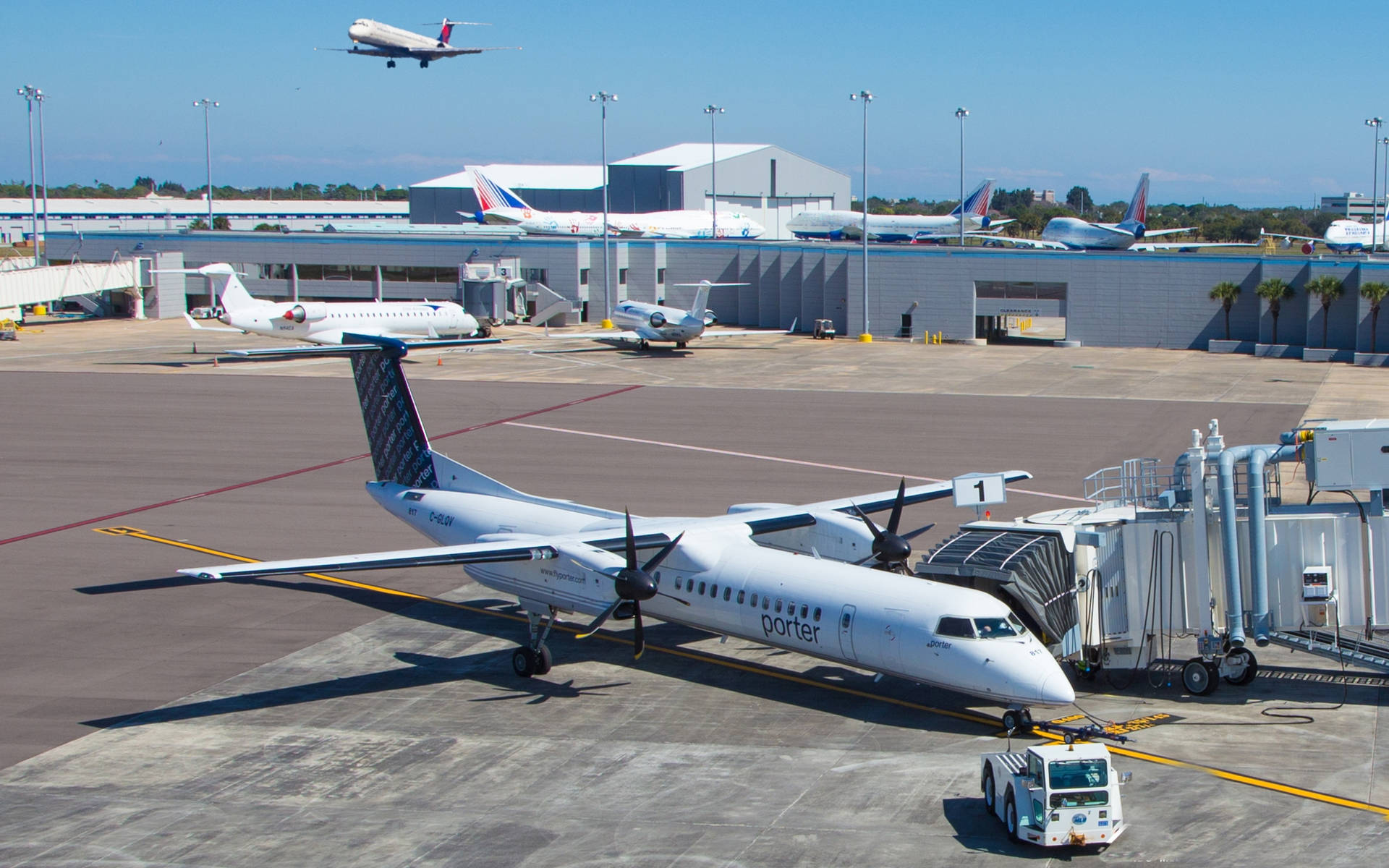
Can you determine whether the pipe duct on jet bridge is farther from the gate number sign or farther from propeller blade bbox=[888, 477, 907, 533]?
propeller blade bbox=[888, 477, 907, 533]

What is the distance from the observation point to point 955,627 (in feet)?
73.2

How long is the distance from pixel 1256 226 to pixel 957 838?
172031 mm

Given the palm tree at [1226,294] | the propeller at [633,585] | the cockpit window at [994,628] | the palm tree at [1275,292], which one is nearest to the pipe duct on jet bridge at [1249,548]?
the cockpit window at [994,628]

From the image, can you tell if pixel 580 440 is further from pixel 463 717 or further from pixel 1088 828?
pixel 1088 828

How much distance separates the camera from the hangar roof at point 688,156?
147 meters

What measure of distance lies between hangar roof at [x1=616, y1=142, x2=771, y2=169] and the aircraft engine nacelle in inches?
2764

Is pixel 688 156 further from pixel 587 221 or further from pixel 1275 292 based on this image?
pixel 1275 292

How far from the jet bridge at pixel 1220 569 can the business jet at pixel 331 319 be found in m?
57.0

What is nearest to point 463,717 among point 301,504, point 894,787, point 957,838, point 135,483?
point 894,787

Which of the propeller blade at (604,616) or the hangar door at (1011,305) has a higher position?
the hangar door at (1011,305)

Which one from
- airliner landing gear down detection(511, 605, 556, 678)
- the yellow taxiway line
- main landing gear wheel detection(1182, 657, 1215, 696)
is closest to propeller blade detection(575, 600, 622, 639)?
airliner landing gear down detection(511, 605, 556, 678)

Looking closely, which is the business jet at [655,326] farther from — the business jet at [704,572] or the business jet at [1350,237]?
the business jet at [704,572]

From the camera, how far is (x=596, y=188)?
151 m

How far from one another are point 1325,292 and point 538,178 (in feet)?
329
